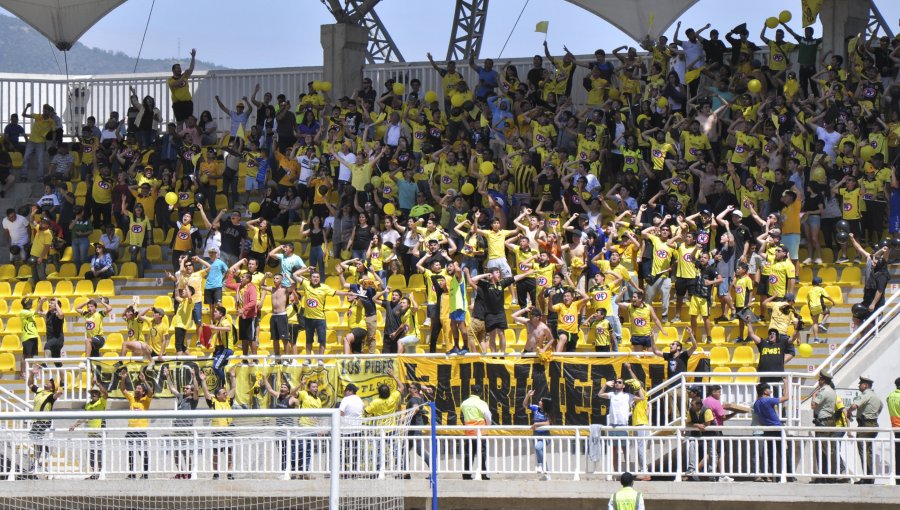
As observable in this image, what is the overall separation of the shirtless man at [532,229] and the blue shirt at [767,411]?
6.06 m

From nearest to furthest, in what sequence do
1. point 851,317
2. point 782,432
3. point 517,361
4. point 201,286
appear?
point 782,432, point 517,361, point 851,317, point 201,286

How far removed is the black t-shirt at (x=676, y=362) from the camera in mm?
20625

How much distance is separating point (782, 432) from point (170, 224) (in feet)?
46.1

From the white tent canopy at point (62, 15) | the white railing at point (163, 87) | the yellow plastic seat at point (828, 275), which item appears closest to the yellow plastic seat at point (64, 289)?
the white railing at point (163, 87)

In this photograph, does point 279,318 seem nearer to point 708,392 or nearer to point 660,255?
point 660,255

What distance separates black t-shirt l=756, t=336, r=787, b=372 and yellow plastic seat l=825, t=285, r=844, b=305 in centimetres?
303

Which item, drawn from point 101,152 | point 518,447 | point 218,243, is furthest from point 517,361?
point 101,152

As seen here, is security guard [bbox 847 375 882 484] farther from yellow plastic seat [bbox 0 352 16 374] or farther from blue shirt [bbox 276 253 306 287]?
yellow plastic seat [bbox 0 352 16 374]

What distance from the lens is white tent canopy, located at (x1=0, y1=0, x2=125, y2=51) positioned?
34.5 metres

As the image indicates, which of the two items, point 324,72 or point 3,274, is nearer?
point 3,274

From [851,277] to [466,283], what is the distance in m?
6.19

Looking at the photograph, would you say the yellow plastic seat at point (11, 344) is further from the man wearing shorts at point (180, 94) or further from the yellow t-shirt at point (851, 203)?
the yellow t-shirt at point (851, 203)

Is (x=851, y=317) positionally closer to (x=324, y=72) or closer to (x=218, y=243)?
(x=218, y=243)

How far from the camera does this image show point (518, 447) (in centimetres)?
1944
